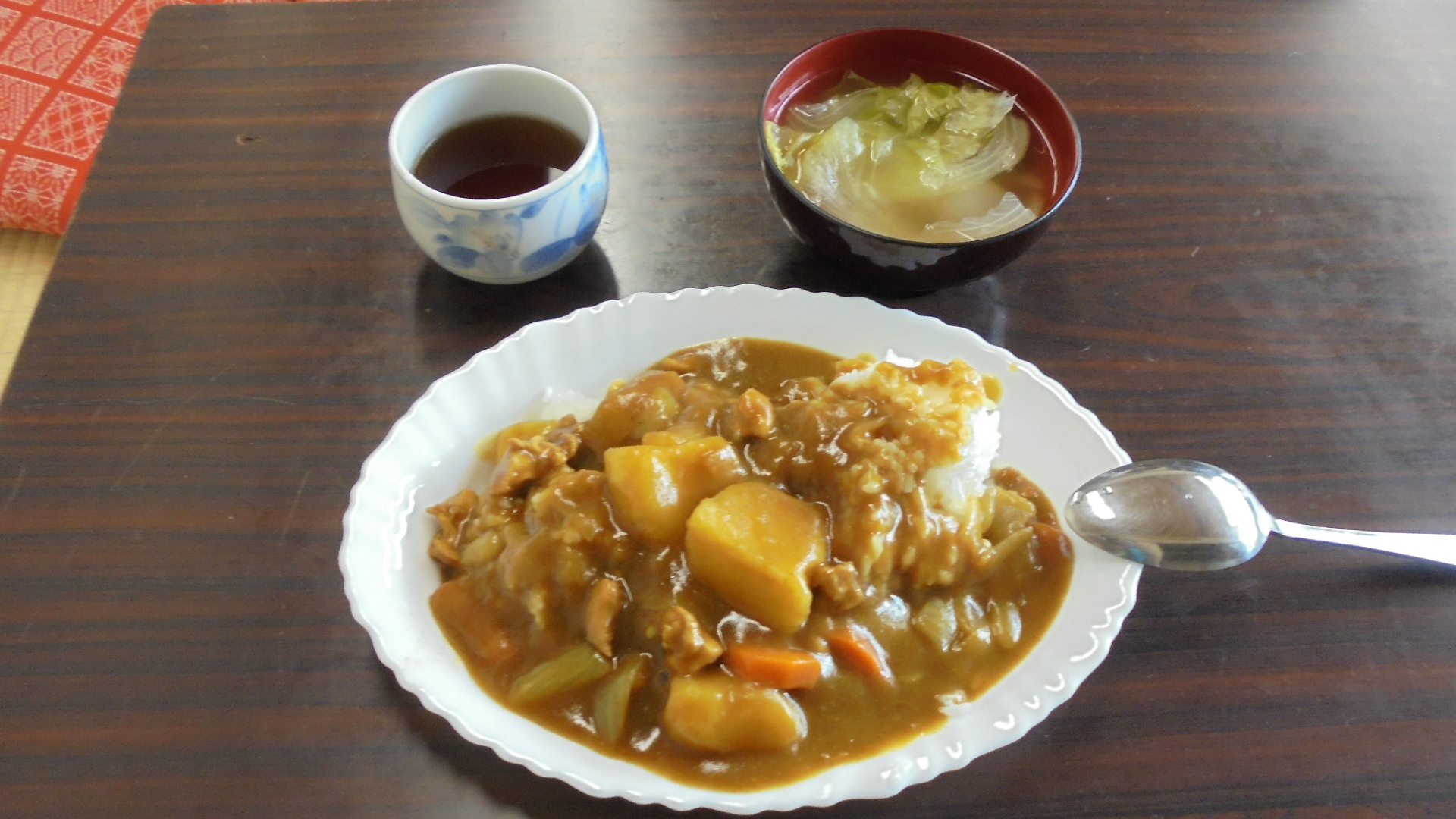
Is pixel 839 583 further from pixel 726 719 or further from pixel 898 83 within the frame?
pixel 898 83

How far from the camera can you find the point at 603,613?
5.68 ft

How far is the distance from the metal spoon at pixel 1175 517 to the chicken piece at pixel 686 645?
83cm

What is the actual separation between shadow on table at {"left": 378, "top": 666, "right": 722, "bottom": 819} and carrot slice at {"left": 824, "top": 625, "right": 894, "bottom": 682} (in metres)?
0.37

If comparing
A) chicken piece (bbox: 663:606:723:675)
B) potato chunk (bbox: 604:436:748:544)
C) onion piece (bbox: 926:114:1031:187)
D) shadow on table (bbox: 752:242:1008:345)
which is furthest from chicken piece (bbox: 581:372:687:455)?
onion piece (bbox: 926:114:1031:187)

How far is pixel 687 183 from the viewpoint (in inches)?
108

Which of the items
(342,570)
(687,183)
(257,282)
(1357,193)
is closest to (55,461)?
(257,282)

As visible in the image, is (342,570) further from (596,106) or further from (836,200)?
(596,106)

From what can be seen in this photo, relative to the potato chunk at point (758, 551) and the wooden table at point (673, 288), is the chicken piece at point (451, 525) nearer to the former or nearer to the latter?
the wooden table at point (673, 288)

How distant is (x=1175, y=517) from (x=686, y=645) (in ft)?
3.43

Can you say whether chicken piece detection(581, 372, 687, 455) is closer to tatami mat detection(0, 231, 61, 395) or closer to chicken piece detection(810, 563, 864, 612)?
chicken piece detection(810, 563, 864, 612)

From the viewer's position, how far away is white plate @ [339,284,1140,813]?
5.32 feet

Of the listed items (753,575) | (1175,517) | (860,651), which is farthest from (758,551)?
(1175,517)

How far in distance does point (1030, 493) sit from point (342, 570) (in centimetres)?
144

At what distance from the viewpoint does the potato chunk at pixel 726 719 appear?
5.38 feet
